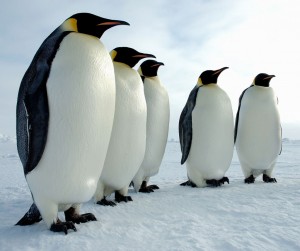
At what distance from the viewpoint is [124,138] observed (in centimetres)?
360

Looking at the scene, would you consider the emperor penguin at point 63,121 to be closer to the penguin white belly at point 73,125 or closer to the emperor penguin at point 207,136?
the penguin white belly at point 73,125

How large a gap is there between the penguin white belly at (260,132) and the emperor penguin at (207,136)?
44cm

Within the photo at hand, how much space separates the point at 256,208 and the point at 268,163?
228 cm

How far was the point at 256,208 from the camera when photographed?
3.16 m

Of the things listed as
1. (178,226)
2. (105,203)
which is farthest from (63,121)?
(105,203)

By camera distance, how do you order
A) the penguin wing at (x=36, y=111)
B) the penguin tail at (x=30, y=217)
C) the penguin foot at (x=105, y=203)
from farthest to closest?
the penguin foot at (x=105, y=203)
the penguin tail at (x=30, y=217)
the penguin wing at (x=36, y=111)

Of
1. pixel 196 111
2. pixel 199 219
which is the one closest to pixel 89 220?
pixel 199 219

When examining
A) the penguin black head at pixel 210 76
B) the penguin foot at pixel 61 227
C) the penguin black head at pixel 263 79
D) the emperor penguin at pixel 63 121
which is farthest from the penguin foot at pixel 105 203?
the penguin black head at pixel 263 79

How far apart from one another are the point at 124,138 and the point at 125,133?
0.05m

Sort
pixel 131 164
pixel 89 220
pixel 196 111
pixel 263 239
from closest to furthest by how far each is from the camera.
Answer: pixel 263 239 < pixel 89 220 < pixel 131 164 < pixel 196 111

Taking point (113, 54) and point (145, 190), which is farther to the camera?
point (145, 190)

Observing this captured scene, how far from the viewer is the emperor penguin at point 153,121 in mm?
4578

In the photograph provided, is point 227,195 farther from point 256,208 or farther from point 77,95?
point 77,95

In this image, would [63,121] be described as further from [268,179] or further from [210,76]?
[268,179]
